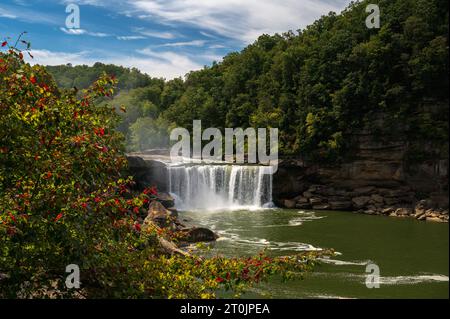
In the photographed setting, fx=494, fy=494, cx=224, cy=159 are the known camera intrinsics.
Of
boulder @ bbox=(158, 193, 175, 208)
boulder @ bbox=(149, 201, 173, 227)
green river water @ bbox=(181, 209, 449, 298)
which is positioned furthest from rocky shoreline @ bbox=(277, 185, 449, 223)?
boulder @ bbox=(149, 201, 173, 227)

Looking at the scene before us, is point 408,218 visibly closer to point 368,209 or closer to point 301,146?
point 368,209

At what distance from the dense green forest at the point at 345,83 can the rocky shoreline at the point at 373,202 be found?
3.26m

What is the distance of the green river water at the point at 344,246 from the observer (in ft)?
50.7

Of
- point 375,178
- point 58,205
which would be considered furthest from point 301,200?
point 58,205

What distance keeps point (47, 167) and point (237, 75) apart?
179 ft

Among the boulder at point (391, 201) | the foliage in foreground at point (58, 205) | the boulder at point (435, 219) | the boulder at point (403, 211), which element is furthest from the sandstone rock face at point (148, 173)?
the foliage in foreground at point (58, 205)

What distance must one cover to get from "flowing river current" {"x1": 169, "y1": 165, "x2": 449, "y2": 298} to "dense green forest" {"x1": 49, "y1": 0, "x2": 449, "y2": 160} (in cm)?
650

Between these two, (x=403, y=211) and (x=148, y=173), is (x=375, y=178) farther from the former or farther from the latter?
(x=148, y=173)

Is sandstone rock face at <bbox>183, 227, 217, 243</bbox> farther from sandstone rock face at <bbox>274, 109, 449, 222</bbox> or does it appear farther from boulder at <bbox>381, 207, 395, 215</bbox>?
boulder at <bbox>381, 207, 395, 215</bbox>

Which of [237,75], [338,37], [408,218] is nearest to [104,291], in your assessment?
[408,218]

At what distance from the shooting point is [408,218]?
109 ft

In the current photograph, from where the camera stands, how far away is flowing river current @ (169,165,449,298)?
15672 millimetres

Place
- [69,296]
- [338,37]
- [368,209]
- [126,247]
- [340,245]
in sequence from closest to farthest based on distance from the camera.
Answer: [69,296] < [126,247] < [340,245] < [368,209] < [338,37]

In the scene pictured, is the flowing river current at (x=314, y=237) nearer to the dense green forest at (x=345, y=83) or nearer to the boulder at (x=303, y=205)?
the boulder at (x=303, y=205)
